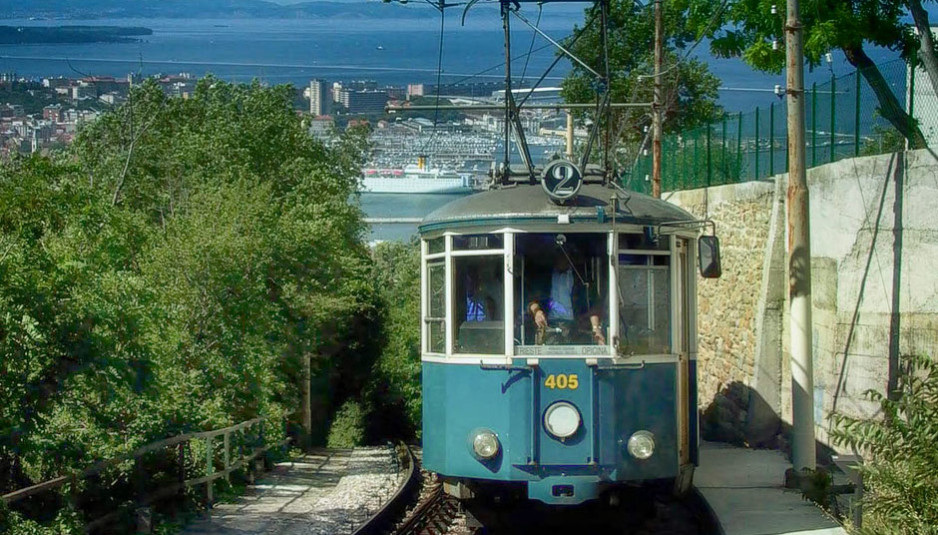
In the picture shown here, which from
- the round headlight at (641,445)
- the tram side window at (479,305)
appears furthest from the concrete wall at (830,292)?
the tram side window at (479,305)

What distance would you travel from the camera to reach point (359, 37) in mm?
144000

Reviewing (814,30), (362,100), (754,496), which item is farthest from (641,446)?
(362,100)

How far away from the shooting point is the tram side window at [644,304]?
1138cm

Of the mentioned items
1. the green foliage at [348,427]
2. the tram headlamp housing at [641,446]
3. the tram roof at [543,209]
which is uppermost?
the tram roof at [543,209]

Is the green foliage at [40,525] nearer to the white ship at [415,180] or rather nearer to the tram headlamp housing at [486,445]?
the tram headlamp housing at [486,445]

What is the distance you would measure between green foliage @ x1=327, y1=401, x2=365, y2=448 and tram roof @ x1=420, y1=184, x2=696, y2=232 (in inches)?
1149

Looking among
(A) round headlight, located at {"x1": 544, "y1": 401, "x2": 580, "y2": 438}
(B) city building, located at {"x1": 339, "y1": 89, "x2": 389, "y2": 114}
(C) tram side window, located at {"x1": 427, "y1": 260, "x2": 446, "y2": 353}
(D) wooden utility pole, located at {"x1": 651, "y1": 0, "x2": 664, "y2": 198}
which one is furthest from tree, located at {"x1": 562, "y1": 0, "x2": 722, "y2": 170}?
(B) city building, located at {"x1": 339, "y1": 89, "x2": 389, "y2": 114}

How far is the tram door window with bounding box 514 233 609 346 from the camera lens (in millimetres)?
11305

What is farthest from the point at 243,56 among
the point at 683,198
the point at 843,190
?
the point at 843,190

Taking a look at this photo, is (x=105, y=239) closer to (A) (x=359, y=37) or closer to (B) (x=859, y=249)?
(B) (x=859, y=249)

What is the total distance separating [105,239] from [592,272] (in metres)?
5.71

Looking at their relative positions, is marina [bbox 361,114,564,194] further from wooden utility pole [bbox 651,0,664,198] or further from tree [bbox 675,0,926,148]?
tree [bbox 675,0,926,148]

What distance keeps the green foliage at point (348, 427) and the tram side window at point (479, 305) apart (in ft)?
96.0

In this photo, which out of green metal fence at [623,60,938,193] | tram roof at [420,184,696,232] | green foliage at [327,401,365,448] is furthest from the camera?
green foliage at [327,401,365,448]
